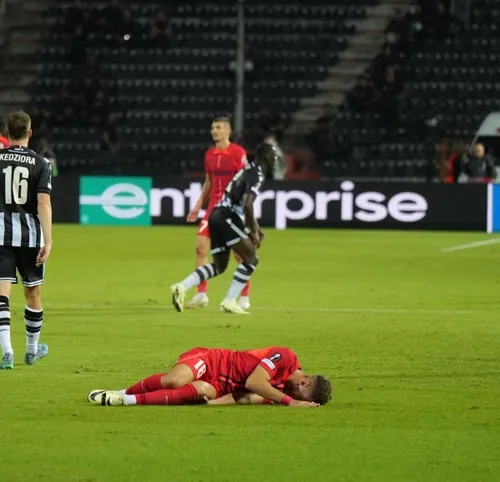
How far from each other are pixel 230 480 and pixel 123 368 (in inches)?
168

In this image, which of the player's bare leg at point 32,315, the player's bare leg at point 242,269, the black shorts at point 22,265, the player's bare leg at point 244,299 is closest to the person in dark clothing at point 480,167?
the player's bare leg at point 244,299

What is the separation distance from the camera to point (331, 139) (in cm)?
3591

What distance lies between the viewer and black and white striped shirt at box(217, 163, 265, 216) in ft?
50.2

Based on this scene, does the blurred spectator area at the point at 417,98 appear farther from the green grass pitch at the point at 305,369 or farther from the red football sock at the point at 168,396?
the red football sock at the point at 168,396

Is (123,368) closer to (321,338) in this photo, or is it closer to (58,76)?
(321,338)

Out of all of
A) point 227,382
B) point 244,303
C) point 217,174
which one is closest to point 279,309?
point 244,303

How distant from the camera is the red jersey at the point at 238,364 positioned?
8867 millimetres

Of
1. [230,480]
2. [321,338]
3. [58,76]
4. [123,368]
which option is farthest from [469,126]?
[230,480]

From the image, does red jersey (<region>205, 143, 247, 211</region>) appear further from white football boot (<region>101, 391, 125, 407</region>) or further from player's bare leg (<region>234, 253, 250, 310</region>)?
white football boot (<region>101, 391, 125, 407</region>)

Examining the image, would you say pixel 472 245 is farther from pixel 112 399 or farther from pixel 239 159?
pixel 112 399

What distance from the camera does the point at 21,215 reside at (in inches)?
419

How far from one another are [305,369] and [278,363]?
2.19 metres

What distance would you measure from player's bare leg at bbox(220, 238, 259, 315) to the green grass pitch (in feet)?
0.87

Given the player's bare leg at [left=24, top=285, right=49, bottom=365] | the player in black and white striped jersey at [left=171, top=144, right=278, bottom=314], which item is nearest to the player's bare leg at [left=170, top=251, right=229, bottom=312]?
the player in black and white striped jersey at [left=171, top=144, right=278, bottom=314]
